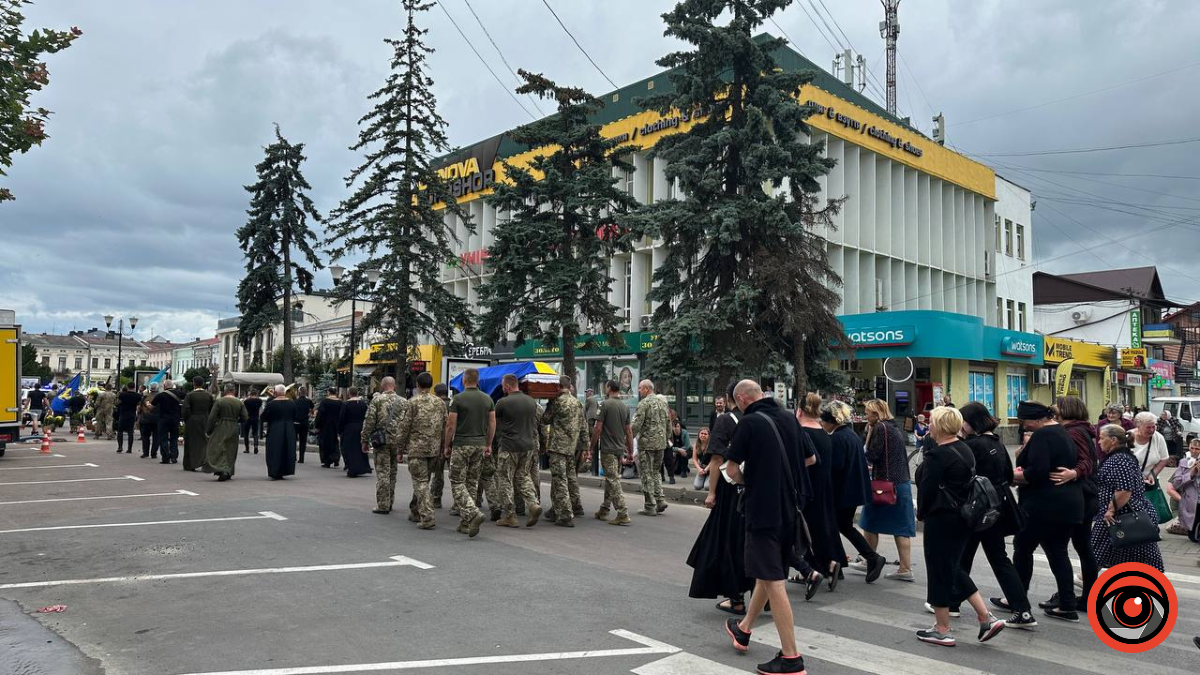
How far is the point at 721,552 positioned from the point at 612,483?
16.0 feet

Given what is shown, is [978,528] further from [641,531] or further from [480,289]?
[480,289]

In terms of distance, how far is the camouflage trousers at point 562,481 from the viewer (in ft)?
34.9

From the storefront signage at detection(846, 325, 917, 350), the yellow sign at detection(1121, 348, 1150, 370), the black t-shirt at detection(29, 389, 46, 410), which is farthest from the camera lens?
the yellow sign at detection(1121, 348, 1150, 370)

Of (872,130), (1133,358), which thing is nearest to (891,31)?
(872,130)

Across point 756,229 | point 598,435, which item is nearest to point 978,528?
point 598,435

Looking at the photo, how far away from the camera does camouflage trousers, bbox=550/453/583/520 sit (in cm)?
1063

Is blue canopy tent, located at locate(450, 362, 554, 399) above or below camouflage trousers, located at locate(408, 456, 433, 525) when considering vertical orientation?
above

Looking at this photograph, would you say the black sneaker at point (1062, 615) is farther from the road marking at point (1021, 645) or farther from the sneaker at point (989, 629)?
the sneaker at point (989, 629)

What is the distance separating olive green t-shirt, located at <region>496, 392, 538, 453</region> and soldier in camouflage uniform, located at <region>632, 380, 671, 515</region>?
1.92 meters

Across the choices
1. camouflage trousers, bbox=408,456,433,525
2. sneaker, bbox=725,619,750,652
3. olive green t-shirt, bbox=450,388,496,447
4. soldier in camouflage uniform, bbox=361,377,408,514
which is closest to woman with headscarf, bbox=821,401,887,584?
sneaker, bbox=725,619,750,652

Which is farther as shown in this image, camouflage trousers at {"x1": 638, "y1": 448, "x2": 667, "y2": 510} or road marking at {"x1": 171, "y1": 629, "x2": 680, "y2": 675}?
camouflage trousers at {"x1": 638, "y1": 448, "x2": 667, "y2": 510}

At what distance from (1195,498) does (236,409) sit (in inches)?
593

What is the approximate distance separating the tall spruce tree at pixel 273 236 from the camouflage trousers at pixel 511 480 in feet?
94.7

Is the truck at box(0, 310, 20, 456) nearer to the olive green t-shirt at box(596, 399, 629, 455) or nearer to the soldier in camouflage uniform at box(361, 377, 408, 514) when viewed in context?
the soldier in camouflage uniform at box(361, 377, 408, 514)
